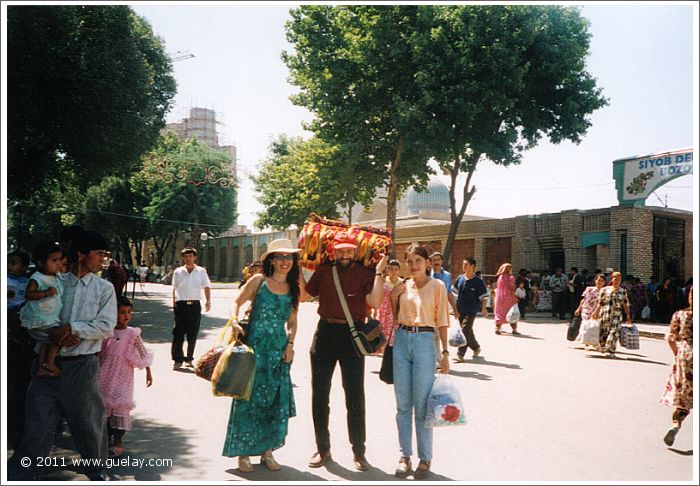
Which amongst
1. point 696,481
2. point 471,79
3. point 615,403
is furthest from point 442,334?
point 471,79

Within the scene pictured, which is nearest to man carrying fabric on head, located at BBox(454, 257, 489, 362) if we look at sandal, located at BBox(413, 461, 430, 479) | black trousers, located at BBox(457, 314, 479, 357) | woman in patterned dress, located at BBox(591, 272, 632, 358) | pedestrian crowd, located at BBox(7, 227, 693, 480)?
black trousers, located at BBox(457, 314, 479, 357)

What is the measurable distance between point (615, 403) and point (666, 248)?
2171 cm

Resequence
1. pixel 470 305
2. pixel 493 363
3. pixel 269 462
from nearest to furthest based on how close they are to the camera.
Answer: pixel 269 462 < pixel 493 363 < pixel 470 305

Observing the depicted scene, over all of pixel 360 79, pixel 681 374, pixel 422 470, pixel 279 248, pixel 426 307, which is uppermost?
pixel 360 79

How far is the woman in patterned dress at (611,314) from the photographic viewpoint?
40.3 feet

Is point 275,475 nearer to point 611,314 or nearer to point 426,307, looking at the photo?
point 426,307

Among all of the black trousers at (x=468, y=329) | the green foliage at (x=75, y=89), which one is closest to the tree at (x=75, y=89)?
the green foliage at (x=75, y=89)

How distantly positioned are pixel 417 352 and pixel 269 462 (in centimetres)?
142

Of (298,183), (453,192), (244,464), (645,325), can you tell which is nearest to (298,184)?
(298,183)

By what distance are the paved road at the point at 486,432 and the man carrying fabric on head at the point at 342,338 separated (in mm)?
301

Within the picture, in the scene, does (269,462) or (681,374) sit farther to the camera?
(681,374)

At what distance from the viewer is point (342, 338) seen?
5336mm

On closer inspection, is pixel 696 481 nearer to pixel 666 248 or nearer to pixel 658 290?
pixel 658 290

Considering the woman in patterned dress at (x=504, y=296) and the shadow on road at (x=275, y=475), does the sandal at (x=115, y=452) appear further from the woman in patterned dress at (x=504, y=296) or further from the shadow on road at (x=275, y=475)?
the woman in patterned dress at (x=504, y=296)
